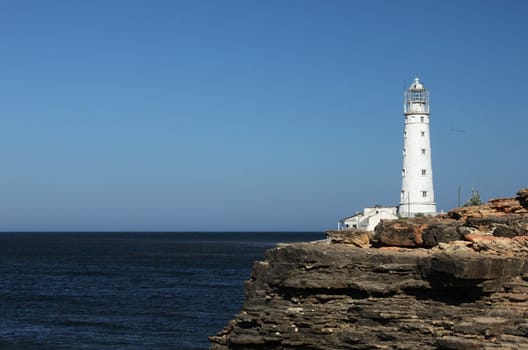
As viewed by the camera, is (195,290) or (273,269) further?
(195,290)

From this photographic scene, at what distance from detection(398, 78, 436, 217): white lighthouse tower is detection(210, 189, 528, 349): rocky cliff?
48.0 metres

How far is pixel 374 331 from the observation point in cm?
2372

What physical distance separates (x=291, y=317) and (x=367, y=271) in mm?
3152

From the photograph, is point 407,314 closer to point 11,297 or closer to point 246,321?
point 246,321

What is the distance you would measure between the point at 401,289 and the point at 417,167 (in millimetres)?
53489

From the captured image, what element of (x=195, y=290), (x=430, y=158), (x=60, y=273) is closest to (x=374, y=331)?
(x=195, y=290)

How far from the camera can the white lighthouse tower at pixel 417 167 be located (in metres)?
76.1

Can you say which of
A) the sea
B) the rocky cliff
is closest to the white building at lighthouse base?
the sea

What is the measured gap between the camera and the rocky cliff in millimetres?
22656

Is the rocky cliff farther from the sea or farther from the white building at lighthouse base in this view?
the white building at lighthouse base

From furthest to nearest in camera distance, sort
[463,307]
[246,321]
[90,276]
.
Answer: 1. [90,276]
2. [246,321]
3. [463,307]

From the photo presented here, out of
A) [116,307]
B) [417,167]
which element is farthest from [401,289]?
[417,167]

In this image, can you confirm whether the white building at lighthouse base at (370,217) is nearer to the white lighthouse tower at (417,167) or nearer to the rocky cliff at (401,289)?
the white lighthouse tower at (417,167)

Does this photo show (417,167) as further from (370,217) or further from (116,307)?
(116,307)
